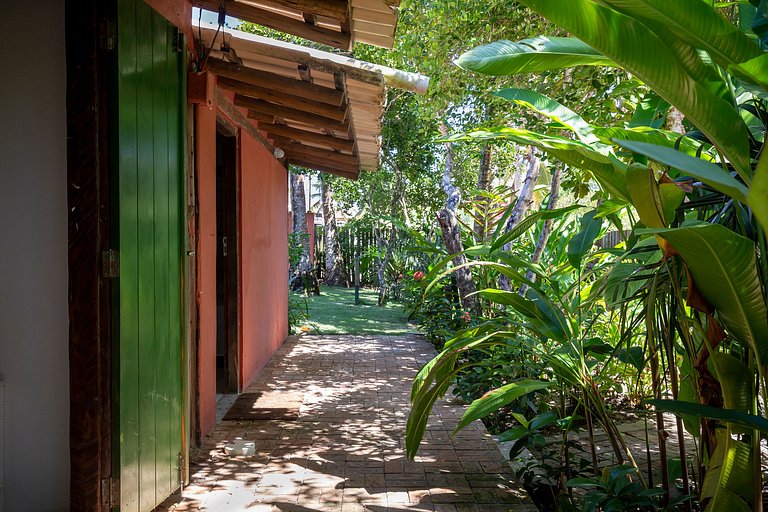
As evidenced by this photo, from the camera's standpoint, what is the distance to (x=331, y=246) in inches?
704

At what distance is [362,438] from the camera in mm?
4430

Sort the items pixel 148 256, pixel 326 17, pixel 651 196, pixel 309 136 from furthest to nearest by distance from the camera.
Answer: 1. pixel 309 136
2. pixel 326 17
3. pixel 148 256
4. pixel 651 196

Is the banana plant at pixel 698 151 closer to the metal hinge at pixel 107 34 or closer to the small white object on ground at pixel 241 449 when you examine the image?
the metal hinge at pixel 107 34

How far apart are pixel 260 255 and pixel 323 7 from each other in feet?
13.4

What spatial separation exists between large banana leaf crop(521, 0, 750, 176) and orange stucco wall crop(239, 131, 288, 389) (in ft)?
15.8

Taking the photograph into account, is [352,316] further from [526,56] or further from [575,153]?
[526,56]

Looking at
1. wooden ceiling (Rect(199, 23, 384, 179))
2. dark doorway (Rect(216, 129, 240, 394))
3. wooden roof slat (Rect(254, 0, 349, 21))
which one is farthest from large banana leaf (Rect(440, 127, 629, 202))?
dark doorway (Rect(216, 129, 240, 394))

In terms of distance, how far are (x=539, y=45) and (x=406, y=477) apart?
8.84ft

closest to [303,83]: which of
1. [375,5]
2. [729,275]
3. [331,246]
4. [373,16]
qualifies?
[373,16]

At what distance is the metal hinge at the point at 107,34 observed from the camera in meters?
2.63

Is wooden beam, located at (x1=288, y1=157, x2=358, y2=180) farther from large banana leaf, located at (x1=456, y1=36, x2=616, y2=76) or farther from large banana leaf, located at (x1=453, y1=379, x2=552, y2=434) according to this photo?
large banana leaf, located at (x1=456, y1=36, x2=616, y2=76)

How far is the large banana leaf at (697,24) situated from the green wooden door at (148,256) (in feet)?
7.05

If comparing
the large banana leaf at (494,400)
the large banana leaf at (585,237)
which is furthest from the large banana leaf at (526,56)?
the large banana leaf at (494,400)

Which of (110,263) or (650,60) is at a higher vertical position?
(650,60)
